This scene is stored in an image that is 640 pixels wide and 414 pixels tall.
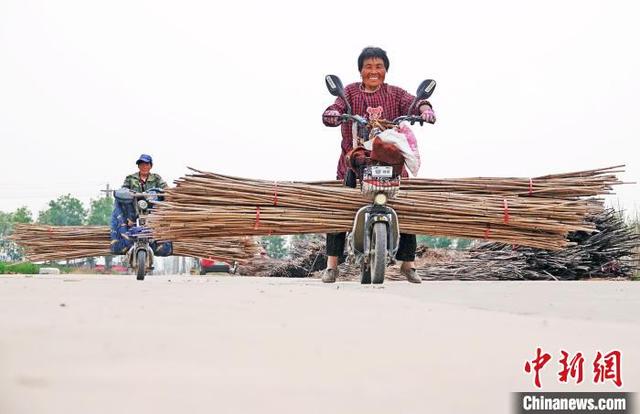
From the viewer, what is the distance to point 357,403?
4.33ft

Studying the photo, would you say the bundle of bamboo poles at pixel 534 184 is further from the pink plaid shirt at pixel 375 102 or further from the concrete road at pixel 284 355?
the concrete road at pixel 284 355

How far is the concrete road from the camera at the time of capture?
133 cm

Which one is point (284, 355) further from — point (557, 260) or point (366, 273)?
point (557, 260)

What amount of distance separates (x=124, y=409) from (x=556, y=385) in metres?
0.82

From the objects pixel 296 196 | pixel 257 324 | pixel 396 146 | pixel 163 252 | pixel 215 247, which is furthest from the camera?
pixel 215 247

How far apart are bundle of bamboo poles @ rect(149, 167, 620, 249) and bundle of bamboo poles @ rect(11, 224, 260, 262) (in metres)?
2.48

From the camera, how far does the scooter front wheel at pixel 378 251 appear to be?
498 cm

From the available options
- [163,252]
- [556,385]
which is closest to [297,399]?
[556,385]

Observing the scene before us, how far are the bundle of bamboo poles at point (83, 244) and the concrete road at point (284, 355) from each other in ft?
16.9

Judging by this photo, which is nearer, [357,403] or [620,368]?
[357,403]

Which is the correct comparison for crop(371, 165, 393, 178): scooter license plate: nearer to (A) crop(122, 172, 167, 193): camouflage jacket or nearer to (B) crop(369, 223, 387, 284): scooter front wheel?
(B) crop(369, 223, 387, 284): scooter front wheel

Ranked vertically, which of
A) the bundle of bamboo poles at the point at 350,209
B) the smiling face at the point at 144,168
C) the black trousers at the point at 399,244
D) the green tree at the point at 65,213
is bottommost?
the black trousers at the point at 399,244

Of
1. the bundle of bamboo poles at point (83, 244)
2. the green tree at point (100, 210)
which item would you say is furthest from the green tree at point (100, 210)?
the bundle of bamboo poles at point (83, 244)

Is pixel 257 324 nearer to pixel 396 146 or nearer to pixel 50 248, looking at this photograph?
pixel 396 146
